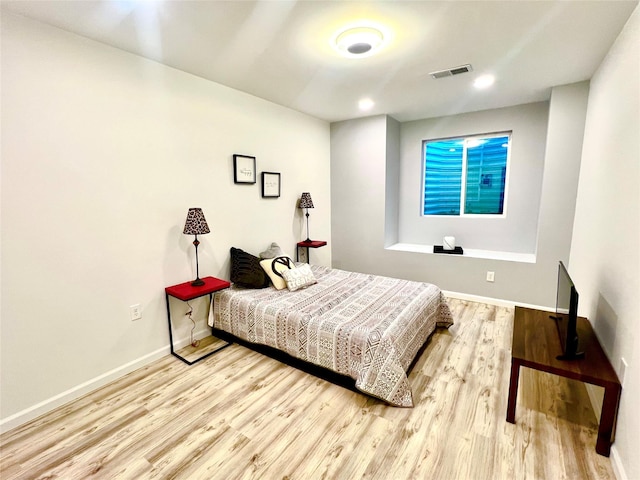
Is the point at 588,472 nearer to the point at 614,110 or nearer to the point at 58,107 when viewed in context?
the point at 614,110

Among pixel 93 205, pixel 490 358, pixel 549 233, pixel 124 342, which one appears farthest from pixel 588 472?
pixel 93 205

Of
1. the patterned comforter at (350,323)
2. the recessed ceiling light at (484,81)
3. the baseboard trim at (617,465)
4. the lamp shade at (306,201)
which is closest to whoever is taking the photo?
the baseboard trim at (617,465)

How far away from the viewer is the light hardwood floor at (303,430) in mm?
1568

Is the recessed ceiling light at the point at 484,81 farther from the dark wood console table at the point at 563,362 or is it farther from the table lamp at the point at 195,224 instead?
the table lamp at the point at 195,224

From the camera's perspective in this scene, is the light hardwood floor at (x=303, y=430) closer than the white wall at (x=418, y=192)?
Yes

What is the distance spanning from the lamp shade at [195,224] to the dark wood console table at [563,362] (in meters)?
2.42

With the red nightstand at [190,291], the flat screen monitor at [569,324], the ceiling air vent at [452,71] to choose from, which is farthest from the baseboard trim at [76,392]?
the ceiling air vent at [452,71]

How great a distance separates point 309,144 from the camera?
415 cm

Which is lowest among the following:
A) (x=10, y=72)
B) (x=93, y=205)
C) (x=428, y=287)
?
(x=428, y=287)

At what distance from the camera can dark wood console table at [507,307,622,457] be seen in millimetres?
1559

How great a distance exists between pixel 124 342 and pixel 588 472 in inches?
121

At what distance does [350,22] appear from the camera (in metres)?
1.89

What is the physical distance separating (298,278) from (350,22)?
213 centimetres

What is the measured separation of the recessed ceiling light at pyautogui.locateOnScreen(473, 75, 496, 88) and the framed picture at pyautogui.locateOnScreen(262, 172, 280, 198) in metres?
2.29
